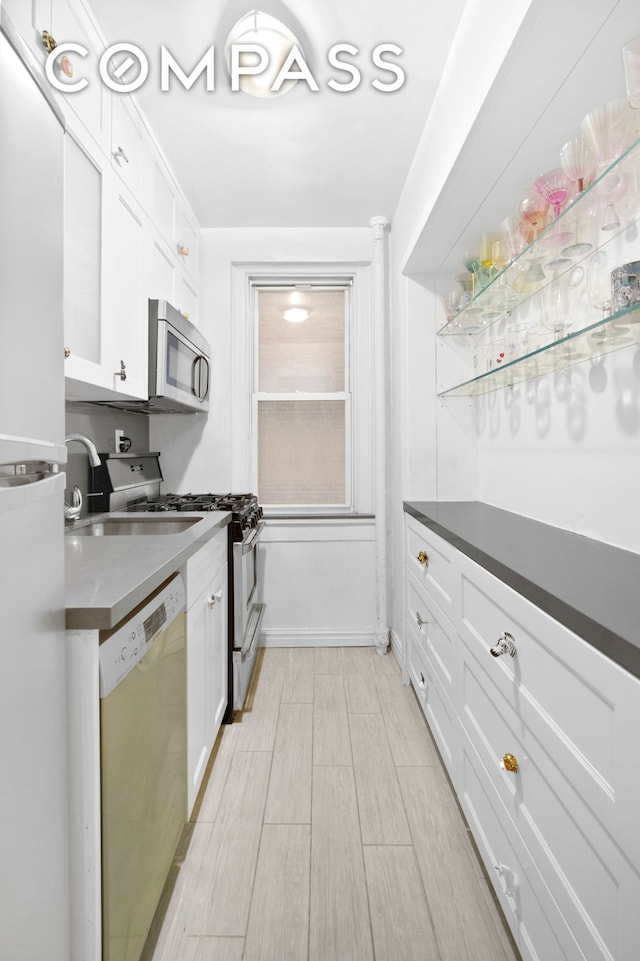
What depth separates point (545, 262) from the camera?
1.47 meters

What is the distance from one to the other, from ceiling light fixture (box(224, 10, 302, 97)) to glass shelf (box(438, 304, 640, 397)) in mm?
1295

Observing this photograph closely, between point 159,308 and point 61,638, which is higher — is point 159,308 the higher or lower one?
the higher one

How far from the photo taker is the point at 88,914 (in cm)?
84

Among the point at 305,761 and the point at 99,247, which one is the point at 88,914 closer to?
the point at 305,761

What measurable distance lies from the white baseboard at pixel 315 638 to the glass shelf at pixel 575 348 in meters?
1.62

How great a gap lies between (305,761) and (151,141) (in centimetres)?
258

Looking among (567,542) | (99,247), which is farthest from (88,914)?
(99,247)

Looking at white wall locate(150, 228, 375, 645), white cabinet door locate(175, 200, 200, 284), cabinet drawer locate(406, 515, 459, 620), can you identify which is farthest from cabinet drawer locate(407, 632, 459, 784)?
white cabinet door locate(175, 200, 200, 284)

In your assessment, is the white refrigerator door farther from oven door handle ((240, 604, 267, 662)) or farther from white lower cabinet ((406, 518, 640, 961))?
oven door handle ((240, 604, 267, 662))

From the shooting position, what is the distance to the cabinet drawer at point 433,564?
5.09 ft

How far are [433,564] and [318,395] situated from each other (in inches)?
63.1

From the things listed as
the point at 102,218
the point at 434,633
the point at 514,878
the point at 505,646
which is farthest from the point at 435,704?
the point at 102,218

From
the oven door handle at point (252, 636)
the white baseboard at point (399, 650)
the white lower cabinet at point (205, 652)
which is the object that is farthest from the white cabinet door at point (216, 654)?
the white baseboard at point (399, 650)

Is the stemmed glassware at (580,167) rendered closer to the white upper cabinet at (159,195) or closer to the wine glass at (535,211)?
the wine glass at (535,211)
